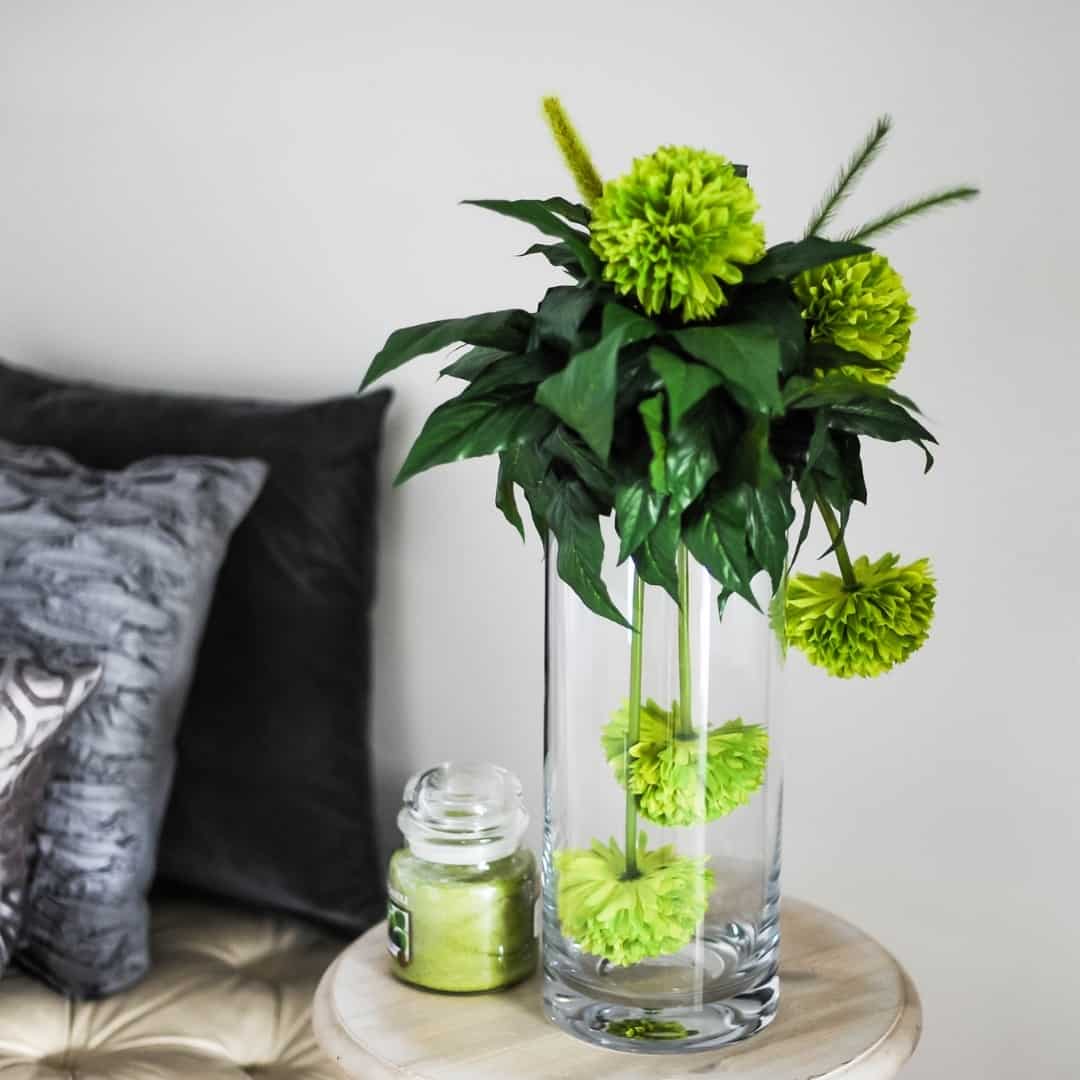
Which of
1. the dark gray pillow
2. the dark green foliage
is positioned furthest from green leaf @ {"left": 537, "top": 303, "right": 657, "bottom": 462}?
the dark gray pillow

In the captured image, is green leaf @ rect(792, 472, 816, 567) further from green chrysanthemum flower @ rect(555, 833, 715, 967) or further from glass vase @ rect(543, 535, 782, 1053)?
green chrysanthemum flower @ rect(555, 833, 715, 967)

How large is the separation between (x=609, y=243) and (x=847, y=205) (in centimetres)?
52

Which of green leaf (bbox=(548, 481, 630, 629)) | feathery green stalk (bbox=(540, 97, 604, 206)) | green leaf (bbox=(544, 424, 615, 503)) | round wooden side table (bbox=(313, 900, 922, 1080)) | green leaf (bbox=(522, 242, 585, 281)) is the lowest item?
round wooden side table (bbox=(313, 900, 922, 1080))

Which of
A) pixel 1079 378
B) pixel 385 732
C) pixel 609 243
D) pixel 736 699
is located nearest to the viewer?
pixel 609 243

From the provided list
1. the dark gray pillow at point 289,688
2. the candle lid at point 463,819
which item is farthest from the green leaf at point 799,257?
the dark gray pillow at point 289,688

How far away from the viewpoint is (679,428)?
821 mm

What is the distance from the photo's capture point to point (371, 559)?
1.48 metres

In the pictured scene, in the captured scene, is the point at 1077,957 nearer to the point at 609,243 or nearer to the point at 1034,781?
the point at 1034,781

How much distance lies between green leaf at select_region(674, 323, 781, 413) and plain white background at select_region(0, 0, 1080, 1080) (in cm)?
51

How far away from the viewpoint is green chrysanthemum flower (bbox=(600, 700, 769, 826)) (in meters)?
0.91

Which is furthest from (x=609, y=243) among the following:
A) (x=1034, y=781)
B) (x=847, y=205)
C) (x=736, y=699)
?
(x=1034, y=781)

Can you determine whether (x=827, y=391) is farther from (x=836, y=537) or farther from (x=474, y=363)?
(x=474, y=363)

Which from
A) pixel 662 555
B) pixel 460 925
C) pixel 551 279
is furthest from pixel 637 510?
pixel 551 279

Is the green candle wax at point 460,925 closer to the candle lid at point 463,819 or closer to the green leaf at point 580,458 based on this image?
the candle lid at point 463,819
